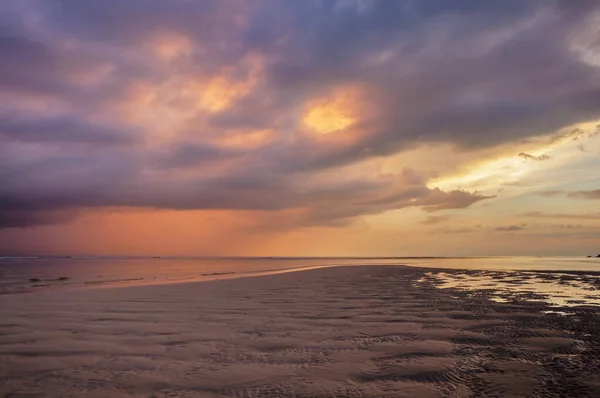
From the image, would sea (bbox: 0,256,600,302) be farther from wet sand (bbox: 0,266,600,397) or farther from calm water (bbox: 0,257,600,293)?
wet sand (bbox: 0,266,600,397)

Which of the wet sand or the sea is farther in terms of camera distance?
the sea

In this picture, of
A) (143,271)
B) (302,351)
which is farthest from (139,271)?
(302,351)

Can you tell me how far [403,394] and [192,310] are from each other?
11668 millimetres

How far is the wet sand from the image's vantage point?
22.5 ft

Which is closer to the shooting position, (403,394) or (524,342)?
(403,394)

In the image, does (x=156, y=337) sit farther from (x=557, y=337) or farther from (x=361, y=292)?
(x=361, y=292)

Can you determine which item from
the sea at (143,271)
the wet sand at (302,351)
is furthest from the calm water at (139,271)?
the wet sand at (302,351)

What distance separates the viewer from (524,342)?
403 inches

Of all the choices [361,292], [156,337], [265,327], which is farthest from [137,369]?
[361,292]

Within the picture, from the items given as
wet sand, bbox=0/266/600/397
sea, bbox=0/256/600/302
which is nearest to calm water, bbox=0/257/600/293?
sea, bbox=0/256/600/302

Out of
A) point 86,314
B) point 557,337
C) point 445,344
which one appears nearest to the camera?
point 445,344

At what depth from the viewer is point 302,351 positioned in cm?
925

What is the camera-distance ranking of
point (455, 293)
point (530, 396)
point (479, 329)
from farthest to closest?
point (455, 293)
point (479, 329)
point (530, 396)

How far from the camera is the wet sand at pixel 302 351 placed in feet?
22.5
